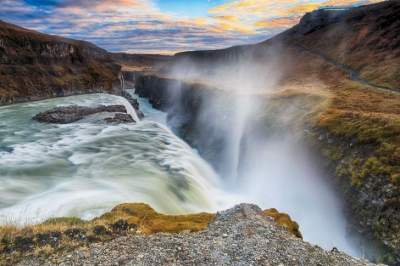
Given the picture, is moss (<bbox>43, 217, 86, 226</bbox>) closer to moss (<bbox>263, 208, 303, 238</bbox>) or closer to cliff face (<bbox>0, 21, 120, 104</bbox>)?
moss (<bbox>263, 208, 303, 238</bbox>)

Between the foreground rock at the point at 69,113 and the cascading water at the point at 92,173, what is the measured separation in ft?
20.3

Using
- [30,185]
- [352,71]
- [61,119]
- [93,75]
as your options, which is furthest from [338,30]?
[30,185]

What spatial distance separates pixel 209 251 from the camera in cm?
1427

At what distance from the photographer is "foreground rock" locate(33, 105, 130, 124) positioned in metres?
70.7

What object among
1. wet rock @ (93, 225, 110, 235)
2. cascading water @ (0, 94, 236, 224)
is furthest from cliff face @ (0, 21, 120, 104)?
wet rock @ (93, 225, 110, 235)

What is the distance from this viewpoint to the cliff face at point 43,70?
111419 mm

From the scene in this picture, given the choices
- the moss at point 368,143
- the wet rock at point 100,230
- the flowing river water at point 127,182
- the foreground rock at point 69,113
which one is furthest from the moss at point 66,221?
the foreground rock at point 69,113

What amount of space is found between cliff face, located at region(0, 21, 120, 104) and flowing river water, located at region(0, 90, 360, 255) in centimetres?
5978

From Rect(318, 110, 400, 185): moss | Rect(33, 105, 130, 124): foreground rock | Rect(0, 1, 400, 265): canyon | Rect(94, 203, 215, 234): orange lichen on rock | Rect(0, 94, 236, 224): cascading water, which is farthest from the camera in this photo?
Rect(33, 105, 130, 124): foreground rock

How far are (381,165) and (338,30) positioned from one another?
130285 millimetres

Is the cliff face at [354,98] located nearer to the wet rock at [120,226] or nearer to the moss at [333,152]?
the moss at [333,152]

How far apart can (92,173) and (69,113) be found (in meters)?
44.1

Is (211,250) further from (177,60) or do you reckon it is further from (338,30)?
(177,60)

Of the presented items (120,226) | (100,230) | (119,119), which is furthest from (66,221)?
(119,119)
